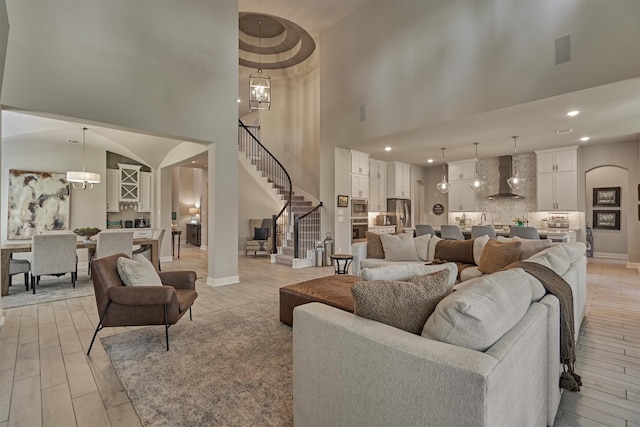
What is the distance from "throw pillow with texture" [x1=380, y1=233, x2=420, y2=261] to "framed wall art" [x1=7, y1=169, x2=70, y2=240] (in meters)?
7.17

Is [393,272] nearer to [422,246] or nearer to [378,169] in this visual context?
[422,246]

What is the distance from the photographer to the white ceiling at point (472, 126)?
4.55 m

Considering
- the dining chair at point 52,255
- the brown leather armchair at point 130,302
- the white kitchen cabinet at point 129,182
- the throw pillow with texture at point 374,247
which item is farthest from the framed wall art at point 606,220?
the white kitchen cabinet at point 129,182

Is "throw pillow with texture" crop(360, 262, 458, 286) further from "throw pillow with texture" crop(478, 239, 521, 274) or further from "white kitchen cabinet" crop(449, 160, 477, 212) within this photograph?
"white kitchen cabinet" crop(449, 160, 477, 212)

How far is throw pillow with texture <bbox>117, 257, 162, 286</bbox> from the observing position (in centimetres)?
289

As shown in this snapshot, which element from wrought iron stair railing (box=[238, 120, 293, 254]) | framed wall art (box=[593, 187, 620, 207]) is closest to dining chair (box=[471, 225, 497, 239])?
framed wall art (box=[593, 187, 620, 207])

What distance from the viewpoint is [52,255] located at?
16.0 ft

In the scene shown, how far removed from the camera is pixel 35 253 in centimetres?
477

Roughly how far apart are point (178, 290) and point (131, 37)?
372 cm

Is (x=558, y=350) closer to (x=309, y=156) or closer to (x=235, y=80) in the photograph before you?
(x=235, y=80)

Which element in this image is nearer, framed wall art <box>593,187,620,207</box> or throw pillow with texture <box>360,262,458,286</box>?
throw pillow with texture <box>360,262,458,286</box>

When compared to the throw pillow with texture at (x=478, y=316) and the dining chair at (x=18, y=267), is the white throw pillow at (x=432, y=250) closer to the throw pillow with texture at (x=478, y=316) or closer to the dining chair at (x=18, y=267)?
the throw pillow with texture at (x=478, y=316)

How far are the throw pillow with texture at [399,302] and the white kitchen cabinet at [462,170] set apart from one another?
8.71m

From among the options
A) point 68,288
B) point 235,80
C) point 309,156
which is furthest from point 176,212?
point 235,80
